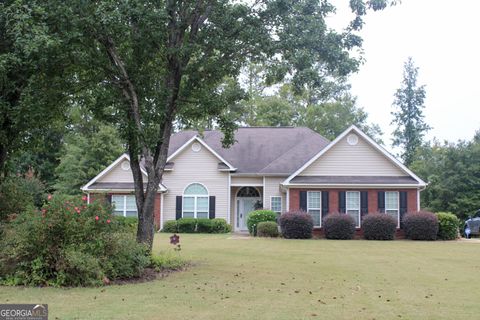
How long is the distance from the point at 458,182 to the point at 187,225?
19289 mm

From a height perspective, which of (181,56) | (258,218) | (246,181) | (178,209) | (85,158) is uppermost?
(181,56)

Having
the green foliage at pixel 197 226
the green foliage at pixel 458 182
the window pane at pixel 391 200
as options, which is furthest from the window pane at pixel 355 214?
the green foliage at pixel 458 182

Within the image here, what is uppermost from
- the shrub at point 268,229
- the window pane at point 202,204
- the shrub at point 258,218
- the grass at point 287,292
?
the window pane at point 202,204

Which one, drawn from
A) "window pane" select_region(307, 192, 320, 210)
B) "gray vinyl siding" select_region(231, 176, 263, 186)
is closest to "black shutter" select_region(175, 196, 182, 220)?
"gray vinyl siding" select_region(231, 176, 263, 186)

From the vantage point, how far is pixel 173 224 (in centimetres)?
3006

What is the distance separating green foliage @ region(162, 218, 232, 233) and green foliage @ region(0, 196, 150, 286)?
18.1 m

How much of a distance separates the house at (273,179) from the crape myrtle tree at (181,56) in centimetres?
1317

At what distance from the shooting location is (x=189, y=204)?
102 ft

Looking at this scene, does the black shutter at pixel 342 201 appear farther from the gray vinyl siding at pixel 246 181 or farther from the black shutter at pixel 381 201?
the gray vinyl siding at pixel 246 181

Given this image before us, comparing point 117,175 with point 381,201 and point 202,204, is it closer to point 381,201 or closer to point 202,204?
point 202,204

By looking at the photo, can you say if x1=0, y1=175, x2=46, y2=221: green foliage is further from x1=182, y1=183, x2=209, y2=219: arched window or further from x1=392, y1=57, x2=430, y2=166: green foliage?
x1=392, y1=57, x2=430, y2=166: green foliage

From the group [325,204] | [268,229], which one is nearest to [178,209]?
[268,229]

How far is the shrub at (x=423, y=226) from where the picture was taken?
25469 millimetres

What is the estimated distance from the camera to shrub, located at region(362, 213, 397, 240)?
2544cm
